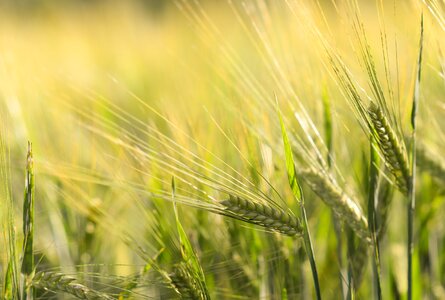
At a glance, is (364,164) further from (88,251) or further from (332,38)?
(88,251)

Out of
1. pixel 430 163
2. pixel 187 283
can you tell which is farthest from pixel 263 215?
pixel 430 163

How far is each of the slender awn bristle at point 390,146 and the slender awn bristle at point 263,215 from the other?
0.10 m

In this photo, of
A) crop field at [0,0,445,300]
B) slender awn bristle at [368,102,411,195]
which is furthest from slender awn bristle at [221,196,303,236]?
slender awn bristle at [368,102,411,195]

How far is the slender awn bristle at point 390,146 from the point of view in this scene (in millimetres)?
593

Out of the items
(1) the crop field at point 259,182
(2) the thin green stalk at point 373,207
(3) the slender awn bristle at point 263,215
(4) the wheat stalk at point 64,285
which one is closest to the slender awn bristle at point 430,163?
(1) the crop field at point 259,182

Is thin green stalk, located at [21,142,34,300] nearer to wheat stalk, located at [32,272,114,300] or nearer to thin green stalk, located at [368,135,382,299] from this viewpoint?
wheat stalk, located at [32,272,114,300]

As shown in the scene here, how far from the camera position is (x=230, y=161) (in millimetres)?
995

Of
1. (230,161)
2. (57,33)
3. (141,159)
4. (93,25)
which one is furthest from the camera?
(93,25)

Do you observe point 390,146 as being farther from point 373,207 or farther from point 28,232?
point 28,232

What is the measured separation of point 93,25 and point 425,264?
4.16 metres

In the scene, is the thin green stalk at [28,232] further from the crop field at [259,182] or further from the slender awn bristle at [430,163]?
the slender awn bristle at [430,163]

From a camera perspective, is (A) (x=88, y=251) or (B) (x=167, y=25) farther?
(B) (x=167, y=25)

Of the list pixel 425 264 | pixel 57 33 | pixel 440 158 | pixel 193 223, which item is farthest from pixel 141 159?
pixel 57 33

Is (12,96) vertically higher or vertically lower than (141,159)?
higher
